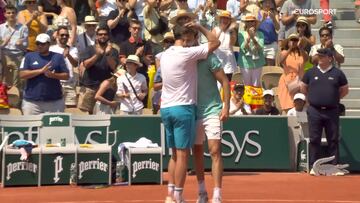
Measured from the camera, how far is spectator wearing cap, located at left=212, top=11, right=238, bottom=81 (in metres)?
21.0

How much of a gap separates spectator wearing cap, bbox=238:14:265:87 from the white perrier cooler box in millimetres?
5205

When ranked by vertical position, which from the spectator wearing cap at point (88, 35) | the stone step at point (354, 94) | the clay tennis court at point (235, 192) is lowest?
the clay tennis court at point (235, 192)

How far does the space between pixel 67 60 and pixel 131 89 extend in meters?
1.63

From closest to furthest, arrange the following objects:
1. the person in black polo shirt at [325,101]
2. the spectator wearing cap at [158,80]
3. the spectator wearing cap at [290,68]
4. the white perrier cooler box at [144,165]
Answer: the white perrier cooler box at [144,165], the person in black polo shirt at [325,101], the spectator wearing cap at [158,80], the spectator wearing cap at [290,68]

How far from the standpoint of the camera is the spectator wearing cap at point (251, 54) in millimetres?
21062

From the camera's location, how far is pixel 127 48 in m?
20.7

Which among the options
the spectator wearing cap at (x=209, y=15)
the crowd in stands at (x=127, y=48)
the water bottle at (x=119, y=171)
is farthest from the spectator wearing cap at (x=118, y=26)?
the water bottle at (x=119, y=171)

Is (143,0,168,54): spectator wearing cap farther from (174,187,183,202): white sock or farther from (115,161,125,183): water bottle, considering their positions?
(174,187,183,202): white sock

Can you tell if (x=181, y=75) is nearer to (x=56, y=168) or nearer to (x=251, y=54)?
(x=56, y=168)

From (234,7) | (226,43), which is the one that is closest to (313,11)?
(234,7)

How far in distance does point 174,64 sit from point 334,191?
3773mm

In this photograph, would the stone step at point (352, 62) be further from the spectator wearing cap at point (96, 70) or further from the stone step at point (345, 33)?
the spectator wearing cap at point (96, 70)

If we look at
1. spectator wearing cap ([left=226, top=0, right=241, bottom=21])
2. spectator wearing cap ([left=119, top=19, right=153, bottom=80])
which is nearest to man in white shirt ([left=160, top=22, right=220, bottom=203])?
spectator wearing cap ([left=119, top=19, right=153, bottom=80])

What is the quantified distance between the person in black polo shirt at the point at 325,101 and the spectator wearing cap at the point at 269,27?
425cm
